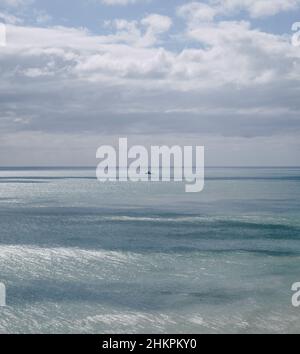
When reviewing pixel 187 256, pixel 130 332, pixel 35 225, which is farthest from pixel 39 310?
pixel 35 225

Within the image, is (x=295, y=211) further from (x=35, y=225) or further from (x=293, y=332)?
(x=293, y=332)

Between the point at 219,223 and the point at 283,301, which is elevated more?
the point at 219,223

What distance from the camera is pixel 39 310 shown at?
22.5 metres

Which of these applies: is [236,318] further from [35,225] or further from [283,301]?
[35,225]

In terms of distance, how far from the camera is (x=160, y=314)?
22.0m

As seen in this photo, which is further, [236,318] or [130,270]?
[130,270]

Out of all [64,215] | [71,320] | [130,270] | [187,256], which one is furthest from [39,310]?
[64,215]

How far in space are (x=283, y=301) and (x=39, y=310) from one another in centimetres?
1269

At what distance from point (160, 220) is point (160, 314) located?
33.1 m

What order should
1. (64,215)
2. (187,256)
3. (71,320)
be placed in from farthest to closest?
(64,215) → (187,256) → (71,320)
